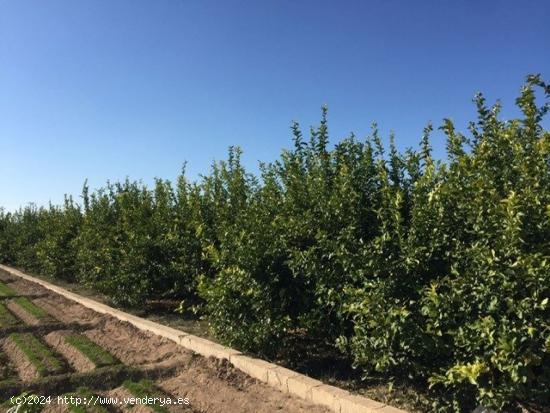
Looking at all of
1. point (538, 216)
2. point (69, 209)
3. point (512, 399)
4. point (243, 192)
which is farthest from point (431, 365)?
point (69, 209)

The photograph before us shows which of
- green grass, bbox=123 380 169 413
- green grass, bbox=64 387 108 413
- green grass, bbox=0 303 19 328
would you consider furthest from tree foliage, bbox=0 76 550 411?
green grass, bbox=0 303 19 328

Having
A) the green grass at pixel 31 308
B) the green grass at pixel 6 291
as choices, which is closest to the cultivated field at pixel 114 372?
the green grass at pixel 31 308

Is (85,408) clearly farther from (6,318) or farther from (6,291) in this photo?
(6,291)

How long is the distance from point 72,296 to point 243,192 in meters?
6.25

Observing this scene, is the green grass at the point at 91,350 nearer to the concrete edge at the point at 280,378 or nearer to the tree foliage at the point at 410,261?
the concrete edge at the point at 280,378

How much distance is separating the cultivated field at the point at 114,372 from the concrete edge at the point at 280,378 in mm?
95

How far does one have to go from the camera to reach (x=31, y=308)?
431 inches

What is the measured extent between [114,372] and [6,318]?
4752 mm

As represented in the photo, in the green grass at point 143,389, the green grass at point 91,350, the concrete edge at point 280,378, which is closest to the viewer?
the concrete edge at point 280,378

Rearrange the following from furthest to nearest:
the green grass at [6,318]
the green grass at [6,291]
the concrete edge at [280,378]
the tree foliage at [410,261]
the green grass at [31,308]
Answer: the green grass at [6,291] < the green grass at [31,308] < the green grass at [6,318] < the concrete edge at [280,378] < the tree foliage at [410,261]

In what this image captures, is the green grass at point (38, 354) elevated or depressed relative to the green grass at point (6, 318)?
depressed

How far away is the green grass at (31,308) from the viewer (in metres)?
10.2

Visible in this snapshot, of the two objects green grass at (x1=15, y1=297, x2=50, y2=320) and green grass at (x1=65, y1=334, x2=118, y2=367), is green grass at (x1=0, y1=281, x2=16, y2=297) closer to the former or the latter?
green grass at (x1=15, y1=297, x2=50, y2=320)

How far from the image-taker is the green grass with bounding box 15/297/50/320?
33.4 ft
